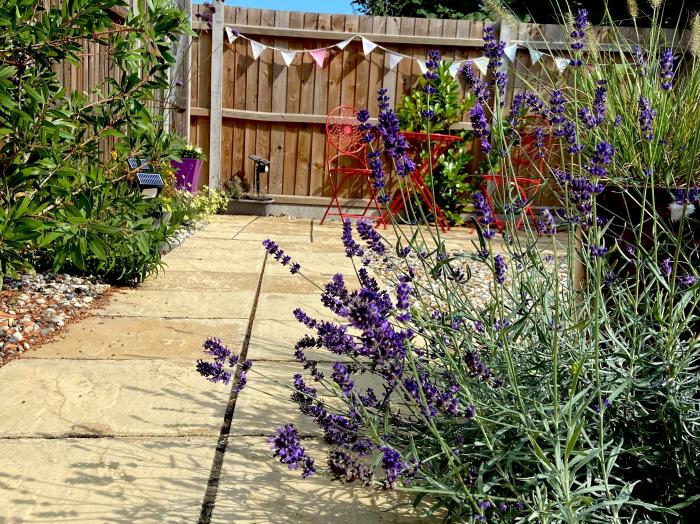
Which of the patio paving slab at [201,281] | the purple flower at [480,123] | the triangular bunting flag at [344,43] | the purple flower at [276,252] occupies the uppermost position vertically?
the triangular bunting flag at [344,43]

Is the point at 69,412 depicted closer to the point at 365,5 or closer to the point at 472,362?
the point at 472,362

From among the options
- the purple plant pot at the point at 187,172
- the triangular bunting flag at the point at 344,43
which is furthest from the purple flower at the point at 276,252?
the triangular bunting flag at the point at 344,43

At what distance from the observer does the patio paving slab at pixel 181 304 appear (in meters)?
2.89

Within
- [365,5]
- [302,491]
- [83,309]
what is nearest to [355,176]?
[83,309]

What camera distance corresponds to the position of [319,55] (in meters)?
7.07

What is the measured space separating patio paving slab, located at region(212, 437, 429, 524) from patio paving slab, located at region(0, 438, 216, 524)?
7 centimetres

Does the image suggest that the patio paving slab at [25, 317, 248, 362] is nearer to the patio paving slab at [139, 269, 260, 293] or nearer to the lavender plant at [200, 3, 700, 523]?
the patio paving slab at [139, 269, 260, 293]

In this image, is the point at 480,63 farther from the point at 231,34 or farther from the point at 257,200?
the point at 257,200

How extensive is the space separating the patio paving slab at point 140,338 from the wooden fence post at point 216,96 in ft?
15.7

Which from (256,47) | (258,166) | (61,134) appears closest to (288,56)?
(256,47)

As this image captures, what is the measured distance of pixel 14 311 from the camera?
8.79 feet

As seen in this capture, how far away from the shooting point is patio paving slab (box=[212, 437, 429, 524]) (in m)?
1.33

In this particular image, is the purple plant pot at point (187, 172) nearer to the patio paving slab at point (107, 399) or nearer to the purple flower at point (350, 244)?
the patio paving slab at point (107, 399)

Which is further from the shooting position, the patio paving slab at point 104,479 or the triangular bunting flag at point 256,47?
the triangular bunting flag at point 256,47
